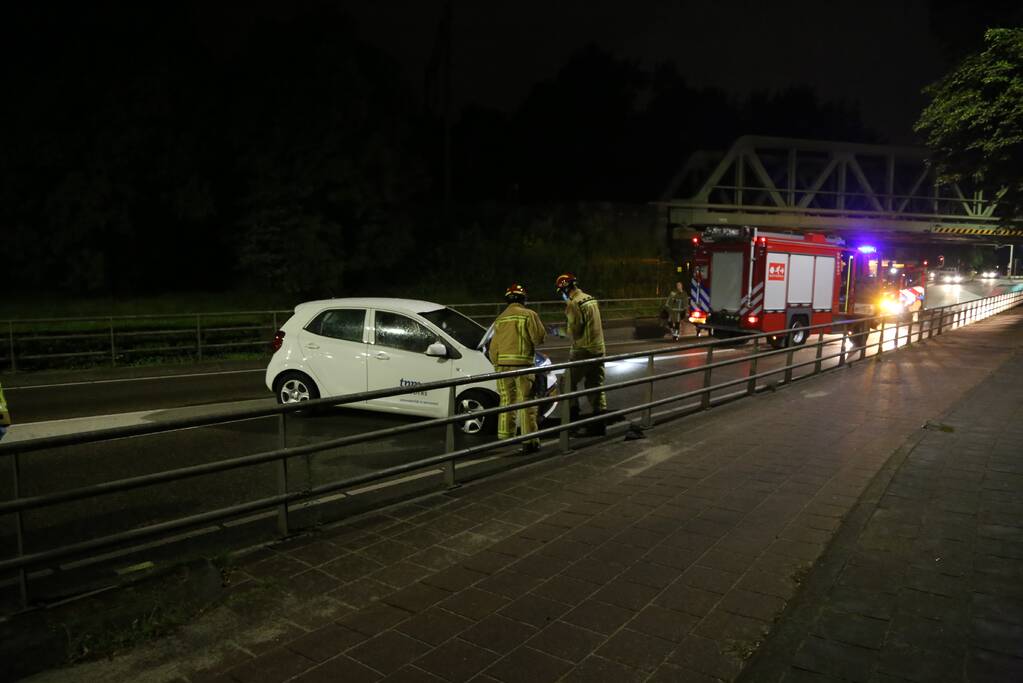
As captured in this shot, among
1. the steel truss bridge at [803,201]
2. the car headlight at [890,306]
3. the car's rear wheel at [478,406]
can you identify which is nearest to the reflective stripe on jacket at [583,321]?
the car's rear wheel at [478,406]

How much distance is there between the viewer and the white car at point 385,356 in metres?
9.16

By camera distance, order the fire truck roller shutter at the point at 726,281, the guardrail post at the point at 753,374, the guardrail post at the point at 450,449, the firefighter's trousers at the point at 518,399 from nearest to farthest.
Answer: the guardrail post at the point at 450,449 < the firefighter's trousers at the point at 518,399 < the guardrail post at the point at 753,374 < the fire truck roller shutter at the point at 726,281

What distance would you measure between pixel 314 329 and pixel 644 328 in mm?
15131

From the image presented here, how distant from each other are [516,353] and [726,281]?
13600mm

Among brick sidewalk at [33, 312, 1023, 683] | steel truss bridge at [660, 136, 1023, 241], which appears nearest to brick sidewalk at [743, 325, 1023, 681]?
brick sidewalk at [33, 312, 1023, 683]

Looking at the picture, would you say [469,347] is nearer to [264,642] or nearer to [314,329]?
[314,329]

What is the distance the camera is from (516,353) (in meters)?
7.93

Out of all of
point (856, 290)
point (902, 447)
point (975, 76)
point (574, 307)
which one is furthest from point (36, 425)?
point (856, 290)

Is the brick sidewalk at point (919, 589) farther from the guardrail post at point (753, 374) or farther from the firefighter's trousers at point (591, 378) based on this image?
the guardrail post at point (753, 374)

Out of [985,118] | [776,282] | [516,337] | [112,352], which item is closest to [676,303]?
[776,282]

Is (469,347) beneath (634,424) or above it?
above

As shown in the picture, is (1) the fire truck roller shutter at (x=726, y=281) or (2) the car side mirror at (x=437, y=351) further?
(1) the fire truck roller shutter at (x=726, y=281)

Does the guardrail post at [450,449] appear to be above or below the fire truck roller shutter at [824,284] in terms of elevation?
below

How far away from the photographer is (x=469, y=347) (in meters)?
9.36
